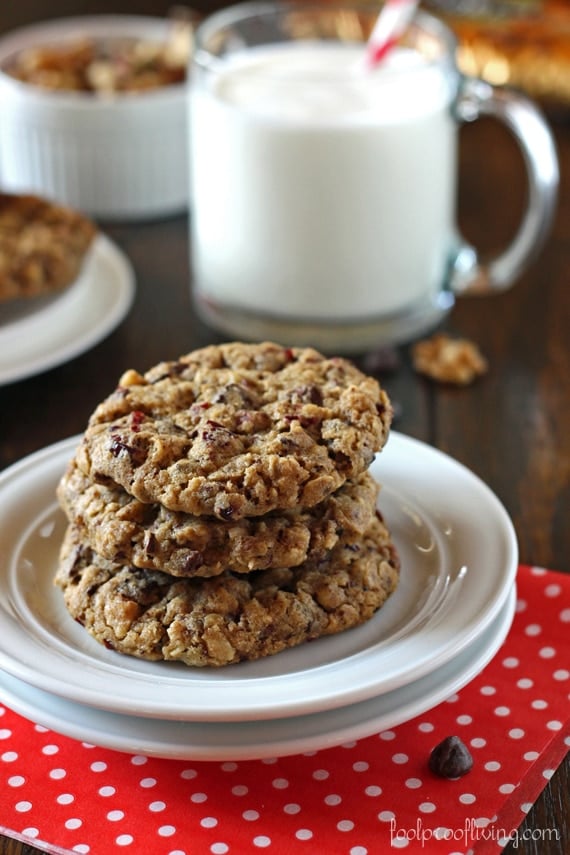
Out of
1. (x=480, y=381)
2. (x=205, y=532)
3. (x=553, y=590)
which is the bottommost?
(x=480, y=381)

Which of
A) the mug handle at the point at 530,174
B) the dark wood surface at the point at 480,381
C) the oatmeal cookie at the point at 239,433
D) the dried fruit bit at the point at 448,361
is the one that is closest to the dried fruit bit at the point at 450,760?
the oatmeal cookie at the point at 239,433

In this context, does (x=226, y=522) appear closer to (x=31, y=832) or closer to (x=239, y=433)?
(x=239, y=433)

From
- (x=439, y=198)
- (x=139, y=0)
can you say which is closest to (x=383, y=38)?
(x=439, y=198)

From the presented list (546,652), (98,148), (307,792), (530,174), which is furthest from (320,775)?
(98,148)

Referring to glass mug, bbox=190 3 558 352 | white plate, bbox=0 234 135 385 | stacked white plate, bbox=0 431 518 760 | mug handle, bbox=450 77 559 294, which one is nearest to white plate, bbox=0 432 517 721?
stacked white plate, bbox=0 431 518 760

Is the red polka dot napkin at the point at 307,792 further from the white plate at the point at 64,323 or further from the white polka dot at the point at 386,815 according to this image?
the white plate at the point at 64,323
